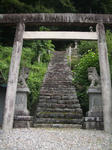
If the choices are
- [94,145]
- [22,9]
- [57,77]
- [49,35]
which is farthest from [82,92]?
[22,9]

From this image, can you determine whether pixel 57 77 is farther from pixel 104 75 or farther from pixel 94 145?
pixel 94 145

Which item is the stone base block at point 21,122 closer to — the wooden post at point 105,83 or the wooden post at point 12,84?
the wooden post at point 12,84

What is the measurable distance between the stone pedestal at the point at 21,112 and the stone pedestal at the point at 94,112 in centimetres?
198

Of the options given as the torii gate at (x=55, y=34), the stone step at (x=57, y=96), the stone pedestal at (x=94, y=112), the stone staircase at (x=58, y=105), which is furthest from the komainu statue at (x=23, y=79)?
the stone pedestal at (x=94, y=112)

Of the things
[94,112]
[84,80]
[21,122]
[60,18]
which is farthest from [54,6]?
[21,122]

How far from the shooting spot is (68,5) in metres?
13.9

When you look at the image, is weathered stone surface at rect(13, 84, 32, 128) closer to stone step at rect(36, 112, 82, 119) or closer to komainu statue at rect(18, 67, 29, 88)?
komainu statue at rect(18, 67, 29, 88)

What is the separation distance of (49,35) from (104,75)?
7.27 feet

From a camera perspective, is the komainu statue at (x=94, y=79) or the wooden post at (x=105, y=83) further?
the komainu statue at (x=94, y=79)

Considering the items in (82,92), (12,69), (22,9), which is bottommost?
(82,92)

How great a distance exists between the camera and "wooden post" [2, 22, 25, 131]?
14.7 ft

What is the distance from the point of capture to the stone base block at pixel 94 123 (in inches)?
194

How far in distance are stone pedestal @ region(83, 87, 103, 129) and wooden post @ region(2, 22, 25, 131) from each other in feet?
7.95

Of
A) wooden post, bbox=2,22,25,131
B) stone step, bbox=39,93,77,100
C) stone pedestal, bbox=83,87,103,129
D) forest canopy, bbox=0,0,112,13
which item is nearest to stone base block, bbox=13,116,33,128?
wooden post, bbox=2,22,25,131
